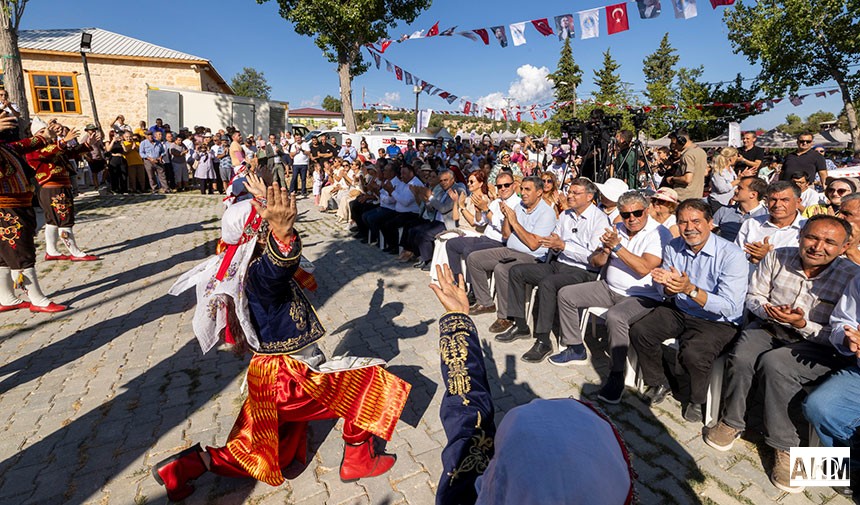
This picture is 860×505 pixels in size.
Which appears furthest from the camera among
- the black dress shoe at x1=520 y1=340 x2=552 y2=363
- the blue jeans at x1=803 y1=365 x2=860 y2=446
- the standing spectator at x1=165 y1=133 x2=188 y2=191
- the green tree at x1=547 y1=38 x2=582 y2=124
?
the green tree at x1=547 y1=38 x2=582 y2=124

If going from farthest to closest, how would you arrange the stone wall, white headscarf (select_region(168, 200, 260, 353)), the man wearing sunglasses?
the stone wall → the man wearing sunglasses → white headscarf (select_region(168, 200, 260, 353))

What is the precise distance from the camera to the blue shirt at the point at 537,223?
5.03 m

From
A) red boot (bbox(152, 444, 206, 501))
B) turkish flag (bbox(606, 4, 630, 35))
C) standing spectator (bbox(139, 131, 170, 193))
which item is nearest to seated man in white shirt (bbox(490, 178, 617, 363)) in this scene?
red boot (bbox(152, 444, 206, 501))

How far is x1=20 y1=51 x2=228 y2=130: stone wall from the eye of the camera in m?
21.3

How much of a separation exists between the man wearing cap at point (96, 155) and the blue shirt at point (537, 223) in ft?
19.5

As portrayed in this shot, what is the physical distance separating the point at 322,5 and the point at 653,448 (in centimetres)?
2177

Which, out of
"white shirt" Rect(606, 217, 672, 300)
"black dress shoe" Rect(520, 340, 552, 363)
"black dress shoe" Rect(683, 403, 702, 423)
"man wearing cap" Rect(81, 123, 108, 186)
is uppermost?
"man wearing cap" Rect(81, 123, 108, 186)

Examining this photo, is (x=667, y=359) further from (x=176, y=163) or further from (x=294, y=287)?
(x=176, y=163)

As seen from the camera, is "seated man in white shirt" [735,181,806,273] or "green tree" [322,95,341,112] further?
"green tree" [322,95,341,112]

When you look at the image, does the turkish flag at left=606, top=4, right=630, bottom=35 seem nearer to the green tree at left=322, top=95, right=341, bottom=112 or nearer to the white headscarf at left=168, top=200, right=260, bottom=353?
the white headscarf at left=168, top=200, right=260, bottom=353

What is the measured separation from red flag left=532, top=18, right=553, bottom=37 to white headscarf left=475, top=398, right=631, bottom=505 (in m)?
11.6

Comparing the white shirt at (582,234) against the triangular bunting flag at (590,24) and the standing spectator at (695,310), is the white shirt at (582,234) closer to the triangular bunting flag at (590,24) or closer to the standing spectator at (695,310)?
the standing spectator at (695,310)

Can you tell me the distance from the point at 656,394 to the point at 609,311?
2.41 feet

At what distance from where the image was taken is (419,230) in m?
7.26
